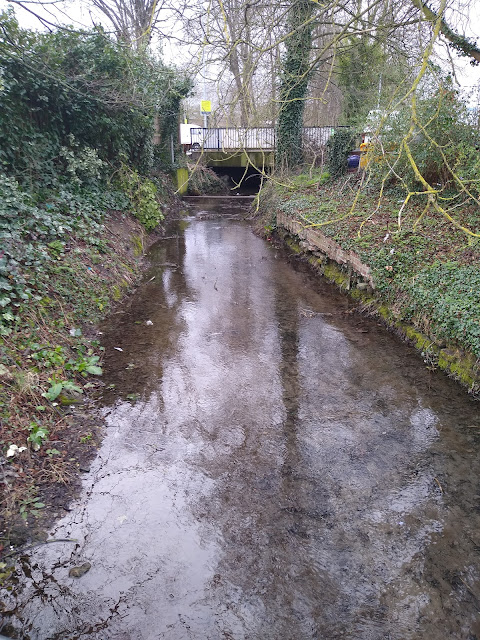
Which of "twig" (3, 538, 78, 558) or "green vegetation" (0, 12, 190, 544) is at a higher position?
"green vegetation" (0, 12, 190, 544)

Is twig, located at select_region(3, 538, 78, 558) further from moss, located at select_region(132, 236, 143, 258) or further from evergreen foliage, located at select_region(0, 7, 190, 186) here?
moss, located at select_region(132, 236, 143, 258)

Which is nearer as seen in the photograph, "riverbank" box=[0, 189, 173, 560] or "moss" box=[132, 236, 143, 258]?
"riverbank" box=[0, 189, 173, 560]

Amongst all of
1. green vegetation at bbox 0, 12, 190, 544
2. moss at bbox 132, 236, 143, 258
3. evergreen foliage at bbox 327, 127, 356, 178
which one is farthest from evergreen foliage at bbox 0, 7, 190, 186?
evergreen foliage at bbox 327, 127, 356, 178

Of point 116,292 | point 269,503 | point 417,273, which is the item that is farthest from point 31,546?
point 417,273

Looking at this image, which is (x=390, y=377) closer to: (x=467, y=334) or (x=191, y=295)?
(x=467, y=334)

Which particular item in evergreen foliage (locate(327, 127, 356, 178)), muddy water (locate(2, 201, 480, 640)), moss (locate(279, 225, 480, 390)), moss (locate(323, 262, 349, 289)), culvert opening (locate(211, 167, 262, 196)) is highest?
evergreen foliage (locate(327, 127, 356, 178))

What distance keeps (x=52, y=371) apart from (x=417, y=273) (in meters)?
5.08

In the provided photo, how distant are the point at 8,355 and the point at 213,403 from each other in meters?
2.15

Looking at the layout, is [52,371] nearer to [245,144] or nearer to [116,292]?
[116,292]

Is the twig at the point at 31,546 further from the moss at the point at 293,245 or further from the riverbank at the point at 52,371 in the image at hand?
the moss at the point at 293,245

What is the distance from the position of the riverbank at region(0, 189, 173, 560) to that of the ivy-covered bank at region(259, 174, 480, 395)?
3.00m

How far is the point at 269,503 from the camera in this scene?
11.2ft

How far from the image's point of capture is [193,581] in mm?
2826

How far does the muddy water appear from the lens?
2.62 m
